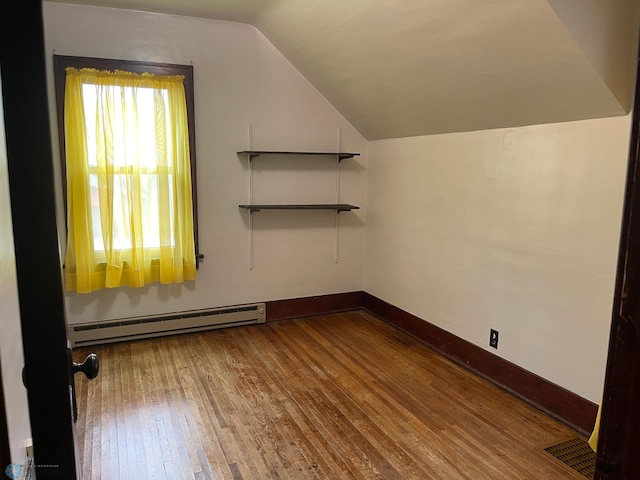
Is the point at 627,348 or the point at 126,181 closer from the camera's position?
the point at 627,348

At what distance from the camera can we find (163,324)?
3.77 metres

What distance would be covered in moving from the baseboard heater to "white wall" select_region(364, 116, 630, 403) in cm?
133

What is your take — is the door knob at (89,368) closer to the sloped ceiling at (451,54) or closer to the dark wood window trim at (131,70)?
the sloped ceiling at (451,54)

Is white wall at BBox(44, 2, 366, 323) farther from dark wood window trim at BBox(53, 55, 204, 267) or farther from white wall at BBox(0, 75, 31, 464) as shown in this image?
white wall at BBox(0, 75, 31, 464)

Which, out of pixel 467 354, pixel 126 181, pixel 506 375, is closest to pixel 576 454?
pixel 506 375

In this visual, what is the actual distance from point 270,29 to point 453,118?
160 centimetres

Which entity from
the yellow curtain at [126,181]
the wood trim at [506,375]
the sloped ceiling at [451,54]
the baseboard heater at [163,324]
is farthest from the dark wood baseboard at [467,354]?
the sloped ceiling at [451,54]

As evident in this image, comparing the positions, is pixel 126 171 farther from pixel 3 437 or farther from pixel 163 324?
pixel 3 437

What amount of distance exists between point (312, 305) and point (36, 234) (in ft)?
12.3

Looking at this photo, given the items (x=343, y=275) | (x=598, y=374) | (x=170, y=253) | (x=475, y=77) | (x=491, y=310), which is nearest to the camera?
(x=598, y=374)

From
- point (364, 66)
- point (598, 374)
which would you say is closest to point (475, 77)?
point (364, 66)

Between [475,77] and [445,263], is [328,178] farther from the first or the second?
[475,77]

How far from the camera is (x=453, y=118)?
10.4 ft

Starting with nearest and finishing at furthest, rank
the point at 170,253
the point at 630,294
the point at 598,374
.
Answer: the point at 630,294 → the point at 598,374 → the point at 170,253
